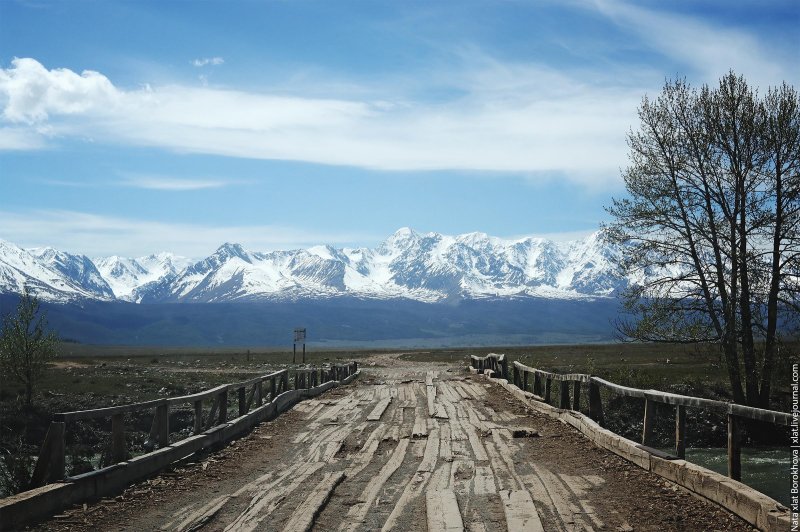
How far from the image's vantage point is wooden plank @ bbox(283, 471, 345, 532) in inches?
332

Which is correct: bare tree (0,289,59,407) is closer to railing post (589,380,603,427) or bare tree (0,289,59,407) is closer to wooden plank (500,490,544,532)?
railing post (589,380,603,427)

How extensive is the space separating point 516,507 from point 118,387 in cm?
3946

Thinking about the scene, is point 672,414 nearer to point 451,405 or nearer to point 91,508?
point 451,405

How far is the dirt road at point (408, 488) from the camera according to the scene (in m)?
8.59

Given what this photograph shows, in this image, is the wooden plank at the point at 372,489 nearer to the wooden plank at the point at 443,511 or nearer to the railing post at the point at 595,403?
the wooden plank at the point at 443,511

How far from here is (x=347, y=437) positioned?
1564 cm

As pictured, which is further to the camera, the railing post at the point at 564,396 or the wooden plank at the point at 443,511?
the railing post at the point at 564,396

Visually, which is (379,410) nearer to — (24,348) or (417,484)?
(417,484)

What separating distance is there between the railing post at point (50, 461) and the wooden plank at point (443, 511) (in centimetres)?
474

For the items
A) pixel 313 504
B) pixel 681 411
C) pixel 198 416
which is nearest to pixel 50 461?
pixel 313 504

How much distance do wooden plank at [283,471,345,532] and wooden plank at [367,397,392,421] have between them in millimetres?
7806

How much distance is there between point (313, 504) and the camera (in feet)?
30.9

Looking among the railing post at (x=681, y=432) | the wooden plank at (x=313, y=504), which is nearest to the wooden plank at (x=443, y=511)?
the wooden plank at (x=313, y=504)

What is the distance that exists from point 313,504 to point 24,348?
32456mm
